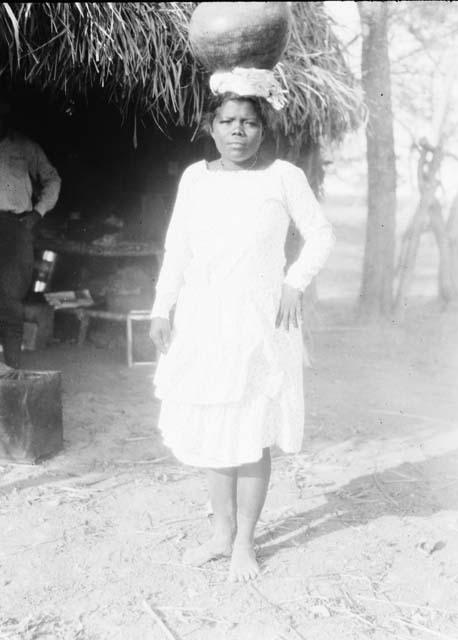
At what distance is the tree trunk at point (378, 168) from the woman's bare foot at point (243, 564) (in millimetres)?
6375

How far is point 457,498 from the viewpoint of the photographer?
3.58 metres

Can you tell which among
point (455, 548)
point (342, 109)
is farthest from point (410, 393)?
point (455, 548)

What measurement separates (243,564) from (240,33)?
1848 mm

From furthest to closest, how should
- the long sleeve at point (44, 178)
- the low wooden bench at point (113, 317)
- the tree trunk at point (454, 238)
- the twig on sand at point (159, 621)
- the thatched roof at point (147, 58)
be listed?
1. the tree trunk at point (454, 238)
2. the low wooden bench at point (113, 317)
3. the long sleeve at point (44, 178)
4. the thatched roof at point (147, 58)
5. the twig on sand at point (159, 621)

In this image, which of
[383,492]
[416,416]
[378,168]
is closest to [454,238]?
[378,168]

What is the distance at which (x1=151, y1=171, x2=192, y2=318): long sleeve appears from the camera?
265cm

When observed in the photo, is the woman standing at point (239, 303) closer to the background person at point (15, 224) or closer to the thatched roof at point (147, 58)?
the thatched roof at point (147, 58)

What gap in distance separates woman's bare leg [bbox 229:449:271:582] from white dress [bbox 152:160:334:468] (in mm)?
124

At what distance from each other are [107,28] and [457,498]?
3.34 metres

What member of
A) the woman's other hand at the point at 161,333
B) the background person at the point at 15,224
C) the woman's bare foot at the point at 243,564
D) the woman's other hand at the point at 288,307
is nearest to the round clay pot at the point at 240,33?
the woman's other hand at the point at 288,307

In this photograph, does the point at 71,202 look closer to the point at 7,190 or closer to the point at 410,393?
the point at 7,190

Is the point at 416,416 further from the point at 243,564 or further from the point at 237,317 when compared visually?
the point at 237,317

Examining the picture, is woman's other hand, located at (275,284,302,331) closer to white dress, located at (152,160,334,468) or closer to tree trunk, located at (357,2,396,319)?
white dress, located at (152,160,334,468)

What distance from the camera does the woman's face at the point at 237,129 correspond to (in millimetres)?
2498
